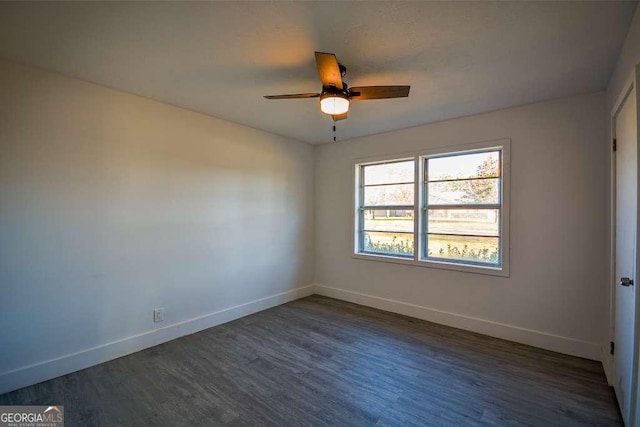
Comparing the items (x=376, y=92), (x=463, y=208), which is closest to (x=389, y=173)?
(x=463, y=208)

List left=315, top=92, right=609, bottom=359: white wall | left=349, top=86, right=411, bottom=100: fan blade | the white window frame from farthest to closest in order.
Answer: the white window frame
left=315, top=92, right=609, bottom=359: white wall
left=349, top=86, right=411, bottom=100: fan blade

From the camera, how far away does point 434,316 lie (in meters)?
3.65

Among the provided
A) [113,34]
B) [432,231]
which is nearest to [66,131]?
[113,34]

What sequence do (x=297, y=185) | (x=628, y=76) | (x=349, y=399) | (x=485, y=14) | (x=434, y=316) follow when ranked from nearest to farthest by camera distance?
1. (x=485, y=14)
2. (x=628, y=76)
3. (x=349, y=399)
4. (x=434, y=316)
5. (x=297, y=185)

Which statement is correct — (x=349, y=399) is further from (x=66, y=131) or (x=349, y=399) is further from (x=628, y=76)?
(x=66, y=131)

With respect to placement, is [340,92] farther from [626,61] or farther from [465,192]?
[465,192]

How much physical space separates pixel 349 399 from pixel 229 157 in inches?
118

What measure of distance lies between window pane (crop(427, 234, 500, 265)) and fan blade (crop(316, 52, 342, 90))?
253 centimetres

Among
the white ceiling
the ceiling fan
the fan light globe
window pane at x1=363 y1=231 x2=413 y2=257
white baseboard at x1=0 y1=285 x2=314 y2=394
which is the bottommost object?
white baseboard at x1=0 y1=285 x2=314 y2=394

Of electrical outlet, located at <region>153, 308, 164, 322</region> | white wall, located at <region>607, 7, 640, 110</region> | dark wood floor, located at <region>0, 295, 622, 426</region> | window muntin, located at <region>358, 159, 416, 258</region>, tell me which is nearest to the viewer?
white wall, located at <region>607, 7, 640, 110</region>

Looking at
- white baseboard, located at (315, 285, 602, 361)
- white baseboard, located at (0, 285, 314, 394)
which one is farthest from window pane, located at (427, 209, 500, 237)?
white baseboard, located at (0, 285, 314, 394)

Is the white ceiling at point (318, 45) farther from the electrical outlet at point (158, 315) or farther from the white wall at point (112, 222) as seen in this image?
the electrical outlet at point (158, 315)

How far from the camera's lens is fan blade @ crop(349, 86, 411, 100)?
2.12 meters

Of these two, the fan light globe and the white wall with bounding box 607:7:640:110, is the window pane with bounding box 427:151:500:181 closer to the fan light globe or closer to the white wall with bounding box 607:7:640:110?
the white wall with bounding box 607:7:640:110
